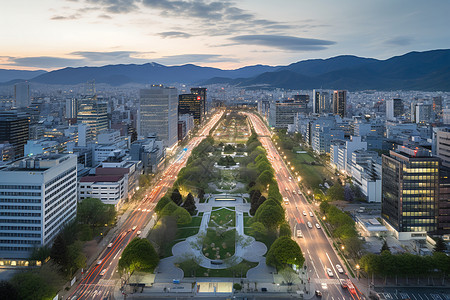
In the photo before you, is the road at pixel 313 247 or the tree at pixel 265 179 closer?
the road at pixel 313 247

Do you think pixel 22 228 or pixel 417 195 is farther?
pixel 417 195

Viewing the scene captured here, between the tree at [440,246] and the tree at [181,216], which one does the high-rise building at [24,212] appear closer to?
the tree at [181,216]

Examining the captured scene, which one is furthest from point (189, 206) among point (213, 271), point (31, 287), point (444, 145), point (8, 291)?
point (444, 145)

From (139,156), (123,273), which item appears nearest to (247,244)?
(123,273)

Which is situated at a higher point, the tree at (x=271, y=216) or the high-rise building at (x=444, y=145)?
the high-rise building at (x=444, y=145)

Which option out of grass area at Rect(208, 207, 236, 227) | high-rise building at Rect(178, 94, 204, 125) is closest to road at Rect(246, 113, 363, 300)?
grass area at Rect(208, 207, 236, 227)

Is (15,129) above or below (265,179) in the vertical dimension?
above

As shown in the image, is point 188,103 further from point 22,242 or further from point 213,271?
point 213,271

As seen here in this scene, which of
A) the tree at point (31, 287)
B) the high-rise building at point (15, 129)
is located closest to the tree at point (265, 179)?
the tree at point (31, 287)
